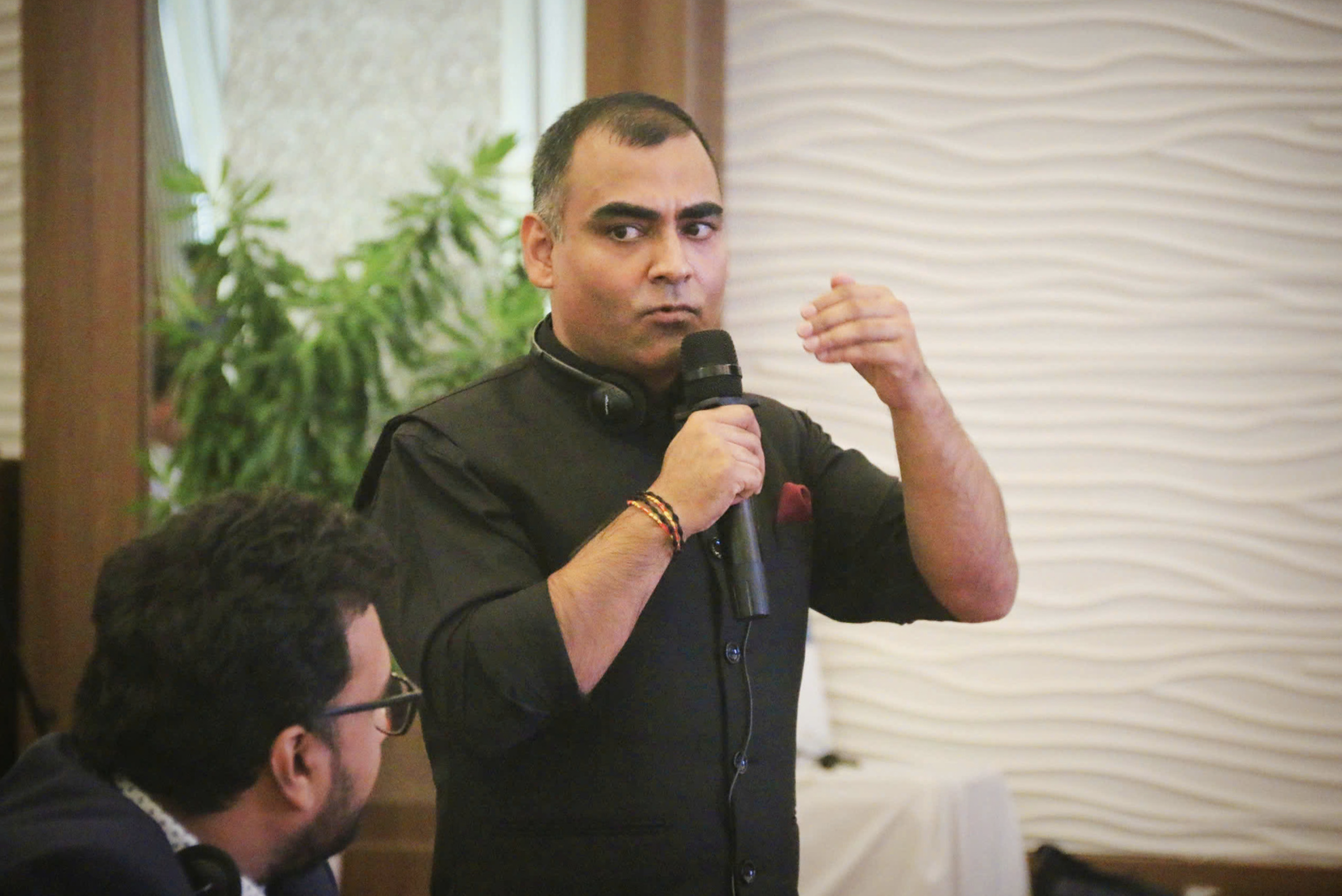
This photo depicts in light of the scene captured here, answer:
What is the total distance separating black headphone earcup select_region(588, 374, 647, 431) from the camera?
1.31 m

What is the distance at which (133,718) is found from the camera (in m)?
0.90

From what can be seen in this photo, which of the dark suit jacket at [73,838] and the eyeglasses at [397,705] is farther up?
the eyeglasses at [397,705]

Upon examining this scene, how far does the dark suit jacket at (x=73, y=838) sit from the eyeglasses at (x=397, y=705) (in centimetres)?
19

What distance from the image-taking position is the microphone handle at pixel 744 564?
1156 mm

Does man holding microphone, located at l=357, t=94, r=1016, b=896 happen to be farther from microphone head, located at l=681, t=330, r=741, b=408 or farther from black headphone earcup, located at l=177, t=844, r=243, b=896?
black headphone earcup, located at l=177, t=844, r=243, b=896

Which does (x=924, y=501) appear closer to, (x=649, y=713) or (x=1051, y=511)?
(x=649, y=713)

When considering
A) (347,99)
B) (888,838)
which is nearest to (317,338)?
(347,99)

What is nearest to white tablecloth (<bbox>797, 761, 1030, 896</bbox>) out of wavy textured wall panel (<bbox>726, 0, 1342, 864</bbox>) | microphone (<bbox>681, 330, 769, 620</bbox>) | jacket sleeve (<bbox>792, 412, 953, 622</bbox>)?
wavy textured wall panel (<bbox>726, 0, 1342, 864</bbox>)

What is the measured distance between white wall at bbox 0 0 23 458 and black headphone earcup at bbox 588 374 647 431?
2570mm

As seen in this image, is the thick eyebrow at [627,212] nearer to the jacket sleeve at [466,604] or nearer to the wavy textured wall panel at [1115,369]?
the jacket sleeve at [466,604]

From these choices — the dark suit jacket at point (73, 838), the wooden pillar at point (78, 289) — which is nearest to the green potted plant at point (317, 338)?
the wooden pillar at point (78, 289)

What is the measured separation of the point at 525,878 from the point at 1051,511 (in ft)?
7.49

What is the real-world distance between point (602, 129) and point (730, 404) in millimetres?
357

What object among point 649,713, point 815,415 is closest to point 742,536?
point 649,713
